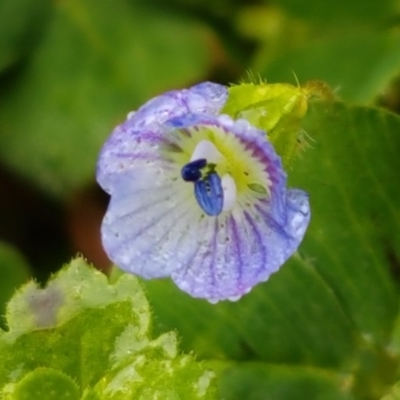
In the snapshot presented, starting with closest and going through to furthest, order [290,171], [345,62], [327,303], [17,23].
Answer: [290,171] < [327,303] < [345,62] < [17,23]

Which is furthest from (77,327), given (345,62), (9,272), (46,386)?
(345,62)

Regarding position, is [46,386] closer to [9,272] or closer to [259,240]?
[259,240]

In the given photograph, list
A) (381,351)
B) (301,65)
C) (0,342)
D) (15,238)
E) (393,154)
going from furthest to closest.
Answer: (15,238)
(301,65)
(381,351)
(393,154)
(0,342)

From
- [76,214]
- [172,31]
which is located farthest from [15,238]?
[172,31]

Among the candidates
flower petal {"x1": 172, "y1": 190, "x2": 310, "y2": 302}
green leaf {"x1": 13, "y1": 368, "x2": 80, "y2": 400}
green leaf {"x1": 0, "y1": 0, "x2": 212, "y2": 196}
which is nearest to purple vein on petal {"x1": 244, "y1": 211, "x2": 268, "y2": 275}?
flower petal {"x1": 172, "y1": 190, "x2": 310, "y2": 302}

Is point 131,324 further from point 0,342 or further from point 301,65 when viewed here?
point 301,65

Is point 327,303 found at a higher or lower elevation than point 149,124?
lower

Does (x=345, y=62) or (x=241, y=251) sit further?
(x=345, y=62)

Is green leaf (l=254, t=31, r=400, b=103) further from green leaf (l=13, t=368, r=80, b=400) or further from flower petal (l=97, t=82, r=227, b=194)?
green leaf (l=13, t=368, r=80, b=400)
